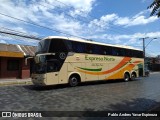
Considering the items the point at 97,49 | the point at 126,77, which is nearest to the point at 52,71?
the point at 97,49

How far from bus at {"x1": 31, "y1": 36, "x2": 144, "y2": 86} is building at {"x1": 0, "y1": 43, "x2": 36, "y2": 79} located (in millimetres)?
11531

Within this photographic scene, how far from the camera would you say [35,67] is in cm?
2016

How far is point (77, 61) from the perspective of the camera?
2170 cm

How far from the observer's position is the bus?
19.5 m

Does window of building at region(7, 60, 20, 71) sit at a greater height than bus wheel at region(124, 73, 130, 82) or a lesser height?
greater

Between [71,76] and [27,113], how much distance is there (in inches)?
435

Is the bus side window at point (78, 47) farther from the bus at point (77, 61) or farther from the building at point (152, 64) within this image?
the building at point (152, 64)

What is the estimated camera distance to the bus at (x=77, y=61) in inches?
770

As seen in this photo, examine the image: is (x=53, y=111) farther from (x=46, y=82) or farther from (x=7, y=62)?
(x=7, y=62)

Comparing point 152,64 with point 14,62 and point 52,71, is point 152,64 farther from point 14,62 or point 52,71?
point 52,71

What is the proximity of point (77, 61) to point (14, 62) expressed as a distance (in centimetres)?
1357

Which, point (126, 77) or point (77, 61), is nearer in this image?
point (77, 61)

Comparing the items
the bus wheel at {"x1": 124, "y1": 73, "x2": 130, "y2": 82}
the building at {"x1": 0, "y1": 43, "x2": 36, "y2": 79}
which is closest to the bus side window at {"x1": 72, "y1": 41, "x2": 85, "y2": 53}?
the bus wheel at {"x1": 124, "y1": 73, "x2": 130, "y2": 82}

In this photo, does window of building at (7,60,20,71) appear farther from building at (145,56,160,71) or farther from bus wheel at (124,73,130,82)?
building at (145,56,160,71)
